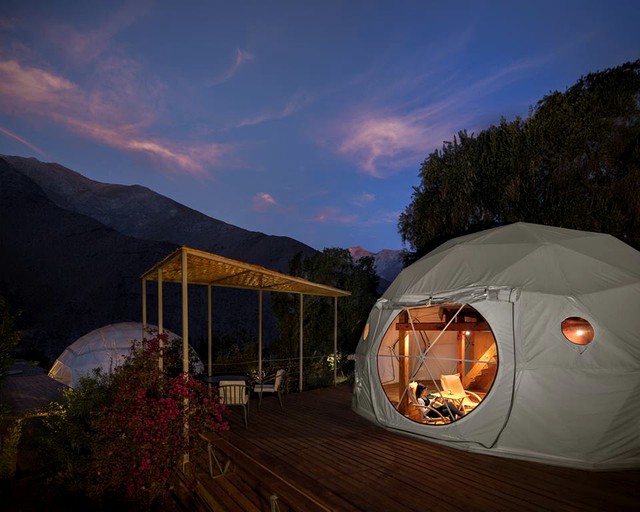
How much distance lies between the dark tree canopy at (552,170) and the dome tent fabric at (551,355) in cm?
687

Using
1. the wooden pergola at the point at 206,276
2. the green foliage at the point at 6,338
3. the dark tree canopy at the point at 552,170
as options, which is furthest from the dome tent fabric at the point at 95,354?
the dark tree canopy at the point at 552,170

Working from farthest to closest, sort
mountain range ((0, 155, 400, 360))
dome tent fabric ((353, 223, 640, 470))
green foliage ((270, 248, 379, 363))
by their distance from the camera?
mountain range ((0, 155, 400, 360)) < green foliage ((270, 248, 379, 363)) < dome tent fabric ((353, 223, 640, 470))

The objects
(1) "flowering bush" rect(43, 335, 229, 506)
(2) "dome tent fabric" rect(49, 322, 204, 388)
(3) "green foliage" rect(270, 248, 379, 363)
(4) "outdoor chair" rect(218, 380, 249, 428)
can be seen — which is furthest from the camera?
(3) "green foliage" rect(270, 248, 379, 363)

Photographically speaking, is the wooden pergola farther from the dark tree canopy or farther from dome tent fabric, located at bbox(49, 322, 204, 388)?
the dark tree canopy

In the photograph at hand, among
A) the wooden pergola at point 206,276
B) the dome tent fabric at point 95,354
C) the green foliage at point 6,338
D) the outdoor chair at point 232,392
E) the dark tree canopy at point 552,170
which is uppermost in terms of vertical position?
the dark tree canopy at point 552,170

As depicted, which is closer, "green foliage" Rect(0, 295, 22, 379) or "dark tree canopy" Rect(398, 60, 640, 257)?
"green foliage" Rect(0, 295, 22, 379)

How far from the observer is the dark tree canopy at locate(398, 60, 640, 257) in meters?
11.4

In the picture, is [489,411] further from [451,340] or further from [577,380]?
[451,340]

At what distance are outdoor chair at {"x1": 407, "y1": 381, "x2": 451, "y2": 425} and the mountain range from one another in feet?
52.0

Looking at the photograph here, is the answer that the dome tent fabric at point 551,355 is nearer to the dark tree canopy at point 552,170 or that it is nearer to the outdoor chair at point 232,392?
the outdoor chair at point 232,392

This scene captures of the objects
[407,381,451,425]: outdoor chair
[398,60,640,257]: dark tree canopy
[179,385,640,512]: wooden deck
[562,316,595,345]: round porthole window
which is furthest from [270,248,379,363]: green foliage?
[562,316,595,345]: round porthole window

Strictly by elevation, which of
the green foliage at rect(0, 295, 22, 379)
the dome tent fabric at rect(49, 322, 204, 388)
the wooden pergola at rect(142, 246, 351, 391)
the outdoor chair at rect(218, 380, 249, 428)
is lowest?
the dome tent fabric at rect(49, 322, 204, 388)

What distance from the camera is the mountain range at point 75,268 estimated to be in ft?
95.1

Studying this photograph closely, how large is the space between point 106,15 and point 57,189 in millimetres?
48921
